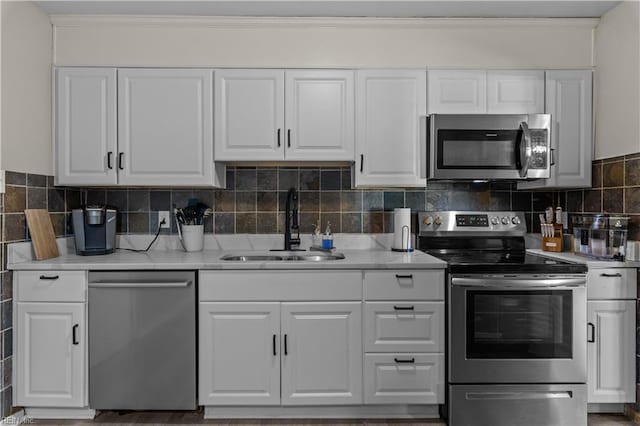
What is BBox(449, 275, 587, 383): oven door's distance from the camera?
7.66 ft

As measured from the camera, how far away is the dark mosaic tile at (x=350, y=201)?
3.06 m

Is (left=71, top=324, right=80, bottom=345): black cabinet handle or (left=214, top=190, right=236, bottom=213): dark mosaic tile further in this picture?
(left=214, top=190, right=236, bottom=213): dark mosaic tile

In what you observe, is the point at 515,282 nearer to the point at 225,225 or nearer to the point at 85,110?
the point at 225,225

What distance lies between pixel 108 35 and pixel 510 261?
2695 mm

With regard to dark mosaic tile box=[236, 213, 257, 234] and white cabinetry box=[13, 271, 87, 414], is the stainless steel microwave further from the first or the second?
white cabinetry box=[13, 271, 87, 414]

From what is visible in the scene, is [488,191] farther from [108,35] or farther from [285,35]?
[108,35]

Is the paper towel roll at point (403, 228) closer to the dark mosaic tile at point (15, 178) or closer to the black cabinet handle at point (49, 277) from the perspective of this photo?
the black cabinet handle at point (49, 277)

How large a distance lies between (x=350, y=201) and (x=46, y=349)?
6.47 feet

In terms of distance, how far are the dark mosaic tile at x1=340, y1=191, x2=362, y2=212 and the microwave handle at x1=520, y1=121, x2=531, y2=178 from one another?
1.03 metres

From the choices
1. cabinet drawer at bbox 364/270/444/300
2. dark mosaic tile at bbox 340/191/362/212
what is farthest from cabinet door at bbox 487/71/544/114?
cabinet drawer at bbox 364/270/444/300

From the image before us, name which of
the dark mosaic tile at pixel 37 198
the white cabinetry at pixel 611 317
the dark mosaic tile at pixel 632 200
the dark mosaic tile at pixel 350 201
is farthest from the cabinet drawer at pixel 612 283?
the dark mosaic tile at pixel 37 198

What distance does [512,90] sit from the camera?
2.71m

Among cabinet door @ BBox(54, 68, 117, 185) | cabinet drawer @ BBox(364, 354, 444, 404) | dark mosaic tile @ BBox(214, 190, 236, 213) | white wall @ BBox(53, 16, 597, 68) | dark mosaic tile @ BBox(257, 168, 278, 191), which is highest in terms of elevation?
white wall @ BBox(53, 16, 597, 68)

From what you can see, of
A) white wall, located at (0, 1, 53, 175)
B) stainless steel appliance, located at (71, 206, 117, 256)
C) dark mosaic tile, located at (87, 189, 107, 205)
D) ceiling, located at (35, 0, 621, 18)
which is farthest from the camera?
dark mosaic tile, located at (87, 189, 107, 205)
